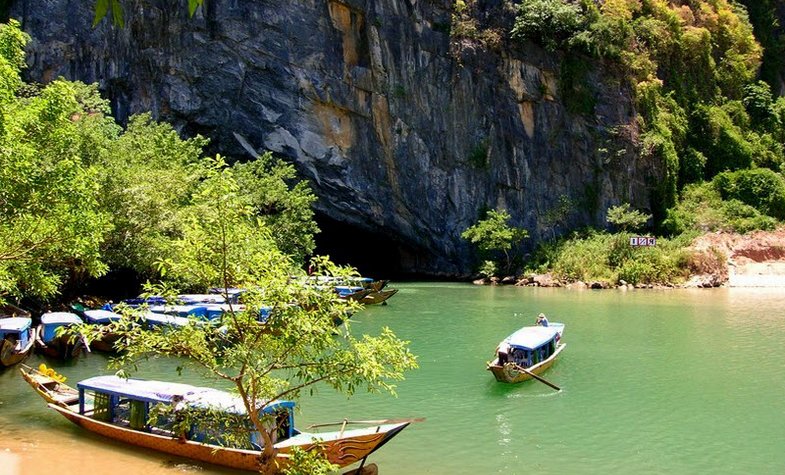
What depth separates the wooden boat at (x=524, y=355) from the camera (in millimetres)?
16297

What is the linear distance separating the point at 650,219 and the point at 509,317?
26.0 meters

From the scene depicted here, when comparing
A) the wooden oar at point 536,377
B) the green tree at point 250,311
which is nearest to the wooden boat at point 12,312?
the wooden oar at point 536,377

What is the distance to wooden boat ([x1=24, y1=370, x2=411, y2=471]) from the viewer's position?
9953mm

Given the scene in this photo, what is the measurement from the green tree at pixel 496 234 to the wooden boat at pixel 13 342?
1242 inches

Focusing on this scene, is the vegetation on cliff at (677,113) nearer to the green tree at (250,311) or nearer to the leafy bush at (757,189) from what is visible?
the leafy bush at (757,189)

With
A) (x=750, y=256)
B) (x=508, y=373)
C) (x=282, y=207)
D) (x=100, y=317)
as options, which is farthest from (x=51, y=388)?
(x=750, y=256)

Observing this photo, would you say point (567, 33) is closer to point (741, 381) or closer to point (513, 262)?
point (513, 262)

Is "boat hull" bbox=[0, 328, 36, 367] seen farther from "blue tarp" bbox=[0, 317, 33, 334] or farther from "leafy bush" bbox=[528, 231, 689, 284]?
"leafy bush" bbox=[528, 231, 689, 284]

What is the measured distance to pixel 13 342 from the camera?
1764 centimetres

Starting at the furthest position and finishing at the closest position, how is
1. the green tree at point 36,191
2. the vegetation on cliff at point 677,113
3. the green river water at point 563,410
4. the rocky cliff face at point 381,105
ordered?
the vegetation on cliff at point 677,113, the rocky cliff face at point 381,105, the green tree at point 36,191, the green river water at point 563,410

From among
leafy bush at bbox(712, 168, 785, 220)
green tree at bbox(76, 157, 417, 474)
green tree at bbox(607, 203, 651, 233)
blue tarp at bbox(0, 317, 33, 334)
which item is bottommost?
blue tarp at bbox(0, 317, 33, 334)

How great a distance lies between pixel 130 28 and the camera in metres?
40.6

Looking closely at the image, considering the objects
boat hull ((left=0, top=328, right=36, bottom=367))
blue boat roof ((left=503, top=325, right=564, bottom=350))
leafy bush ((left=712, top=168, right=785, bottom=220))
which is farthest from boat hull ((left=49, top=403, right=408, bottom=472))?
leafy bush ((left=712, top=168, right=785, bottom=220))

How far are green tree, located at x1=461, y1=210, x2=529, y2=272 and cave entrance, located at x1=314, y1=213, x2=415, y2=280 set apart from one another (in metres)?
6.07
